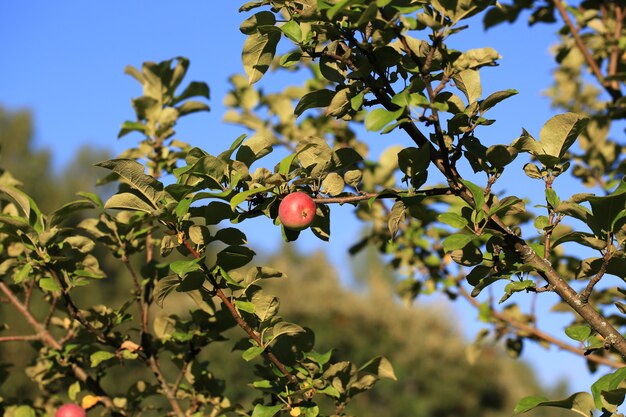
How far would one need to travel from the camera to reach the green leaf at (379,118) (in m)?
1.02

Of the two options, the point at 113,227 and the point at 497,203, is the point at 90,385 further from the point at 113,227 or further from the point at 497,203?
the point at 497,203

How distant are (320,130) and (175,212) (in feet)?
5.85

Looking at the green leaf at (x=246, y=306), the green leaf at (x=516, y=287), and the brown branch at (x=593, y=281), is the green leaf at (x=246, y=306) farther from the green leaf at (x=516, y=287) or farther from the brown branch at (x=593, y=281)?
the brown branch at (x=593, y=281)

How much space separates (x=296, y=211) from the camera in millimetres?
1142

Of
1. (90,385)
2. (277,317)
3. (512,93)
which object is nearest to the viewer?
(512,93)

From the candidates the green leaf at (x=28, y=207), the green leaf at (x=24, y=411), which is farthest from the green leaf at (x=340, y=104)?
the green leaf at (x=24, y=411)

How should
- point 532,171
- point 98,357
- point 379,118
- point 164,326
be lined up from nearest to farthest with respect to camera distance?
1. point 379,118
2. point 532,171
3. point 98,357
4. point 164,326

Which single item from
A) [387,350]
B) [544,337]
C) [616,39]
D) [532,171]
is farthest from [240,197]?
[387,350]

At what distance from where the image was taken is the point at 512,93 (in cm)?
110

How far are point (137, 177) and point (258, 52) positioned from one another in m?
0.33

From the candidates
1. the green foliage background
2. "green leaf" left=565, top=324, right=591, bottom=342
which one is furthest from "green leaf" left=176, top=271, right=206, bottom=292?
the green foliage background

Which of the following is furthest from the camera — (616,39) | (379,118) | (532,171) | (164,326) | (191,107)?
(616,39)

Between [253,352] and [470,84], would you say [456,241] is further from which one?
[253,352]

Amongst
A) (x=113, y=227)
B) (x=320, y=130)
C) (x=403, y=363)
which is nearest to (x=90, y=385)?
(x=113, y=227)
